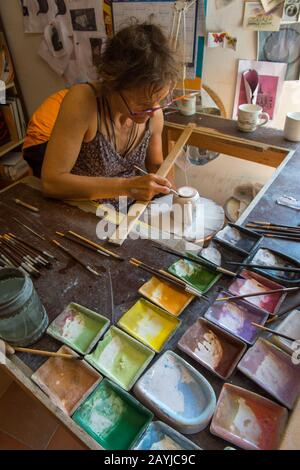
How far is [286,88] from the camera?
5.56 feet

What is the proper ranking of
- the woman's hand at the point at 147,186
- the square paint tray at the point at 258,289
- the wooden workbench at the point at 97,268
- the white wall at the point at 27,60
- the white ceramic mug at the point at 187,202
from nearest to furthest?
the wooden workbench at the point at 97,268, the square paint tray at the point at 258,289, the woman's hand at the point at 147,186, the white ceramic mug at the point at 187,202, the white wall at the point at 27,60

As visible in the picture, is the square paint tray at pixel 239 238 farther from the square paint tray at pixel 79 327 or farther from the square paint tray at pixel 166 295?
the square paint tray at pixel 79 327

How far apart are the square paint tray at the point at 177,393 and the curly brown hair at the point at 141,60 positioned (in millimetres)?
852

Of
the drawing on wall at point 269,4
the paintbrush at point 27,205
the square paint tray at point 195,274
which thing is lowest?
the square paint tray at point 195,274

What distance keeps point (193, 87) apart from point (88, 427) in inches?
70.7

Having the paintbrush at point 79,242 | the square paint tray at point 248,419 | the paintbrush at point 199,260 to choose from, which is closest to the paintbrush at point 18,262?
the paintbrush at point 79,242

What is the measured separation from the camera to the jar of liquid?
68 centimetres

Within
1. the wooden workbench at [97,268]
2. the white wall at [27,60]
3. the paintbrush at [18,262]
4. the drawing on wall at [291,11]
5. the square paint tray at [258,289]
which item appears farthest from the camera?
the white wall at [27,60]

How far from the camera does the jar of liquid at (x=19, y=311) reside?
683 millimetres

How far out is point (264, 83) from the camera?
1724 mm

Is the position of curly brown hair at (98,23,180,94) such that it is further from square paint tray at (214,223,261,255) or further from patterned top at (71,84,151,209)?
square paint tray at (214,223,261,255)

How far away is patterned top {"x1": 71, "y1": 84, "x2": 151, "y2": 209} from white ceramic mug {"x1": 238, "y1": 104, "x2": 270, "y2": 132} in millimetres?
490

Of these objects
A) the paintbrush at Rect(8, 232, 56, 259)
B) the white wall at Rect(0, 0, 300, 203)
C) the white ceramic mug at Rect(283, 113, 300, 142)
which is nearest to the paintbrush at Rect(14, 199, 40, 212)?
the paintbrush at Rect(8, 232, 56, 259)
